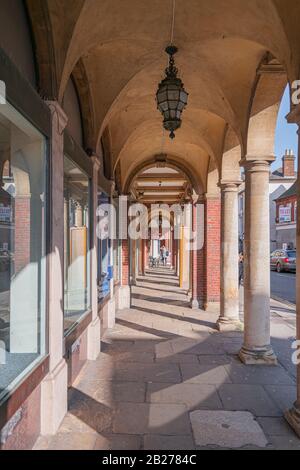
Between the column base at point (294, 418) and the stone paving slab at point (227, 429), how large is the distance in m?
0.32

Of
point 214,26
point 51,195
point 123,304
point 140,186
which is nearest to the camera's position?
point 51,195

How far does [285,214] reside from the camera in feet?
129

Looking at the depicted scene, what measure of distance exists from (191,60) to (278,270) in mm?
25359

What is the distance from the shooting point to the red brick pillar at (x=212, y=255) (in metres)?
11.1

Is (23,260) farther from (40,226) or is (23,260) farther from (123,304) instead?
(123,304)

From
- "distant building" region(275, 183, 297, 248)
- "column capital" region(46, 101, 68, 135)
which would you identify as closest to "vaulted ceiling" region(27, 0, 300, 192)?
"column capital" region(46, 101, 68, 135)

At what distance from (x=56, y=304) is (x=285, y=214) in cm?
3803

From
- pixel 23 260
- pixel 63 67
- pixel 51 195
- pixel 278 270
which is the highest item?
pixel 63 67

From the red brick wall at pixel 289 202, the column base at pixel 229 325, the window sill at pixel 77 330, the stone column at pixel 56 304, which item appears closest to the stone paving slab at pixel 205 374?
the window sill at pixel 77 330

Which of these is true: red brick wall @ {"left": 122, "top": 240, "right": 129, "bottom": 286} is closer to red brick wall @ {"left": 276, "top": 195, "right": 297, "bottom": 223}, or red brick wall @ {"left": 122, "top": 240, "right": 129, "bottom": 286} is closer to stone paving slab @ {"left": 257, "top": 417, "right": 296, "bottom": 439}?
stone paving slab @ {"left": 257, "top": 417, "right": 296, "bottom": 439}

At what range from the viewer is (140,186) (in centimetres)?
1827

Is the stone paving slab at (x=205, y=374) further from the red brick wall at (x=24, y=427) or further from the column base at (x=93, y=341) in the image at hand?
the red brick wall at (x=24, y=427)

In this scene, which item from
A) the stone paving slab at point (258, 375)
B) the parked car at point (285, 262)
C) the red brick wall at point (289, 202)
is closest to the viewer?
the stone paving slab at point (258, 375)
